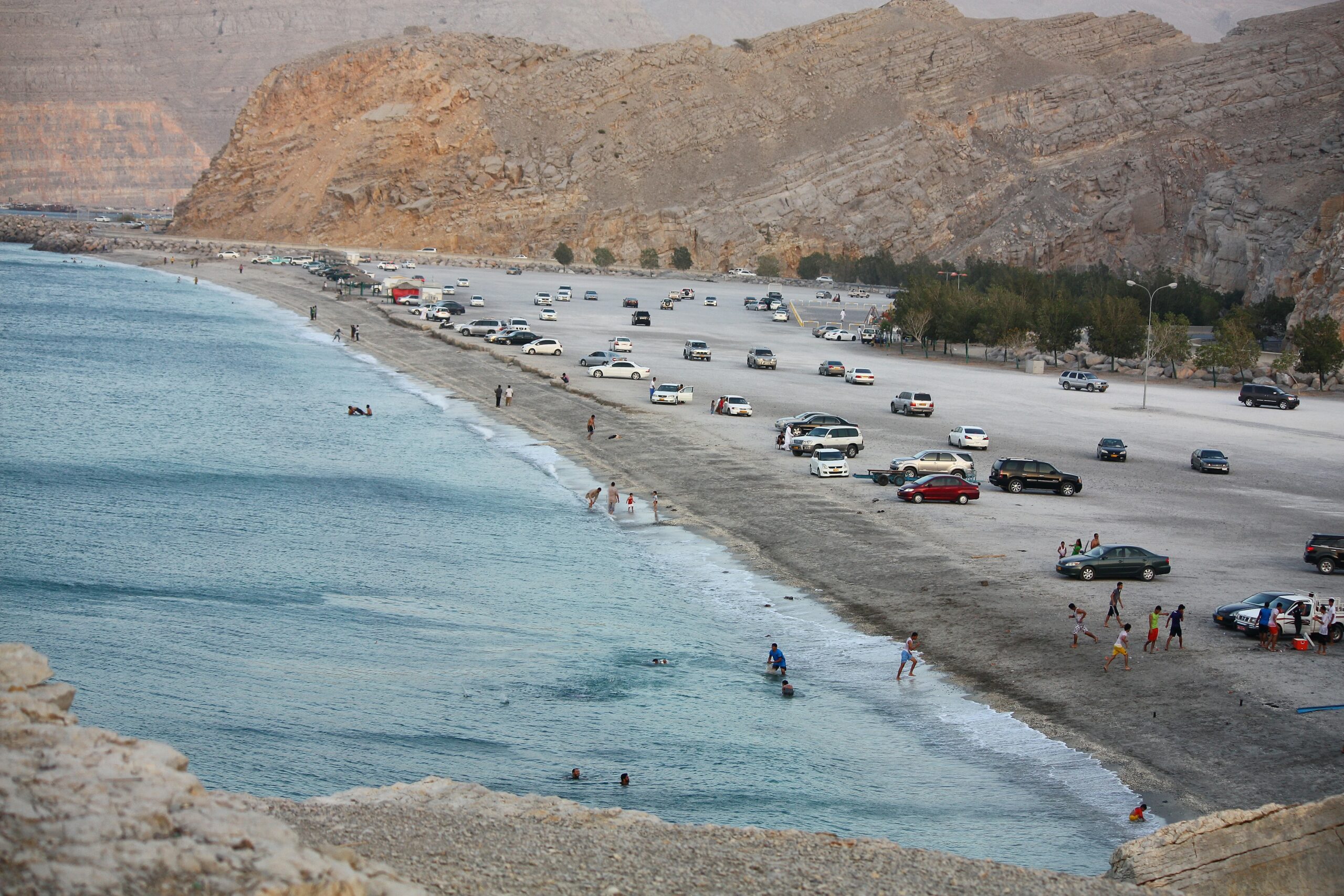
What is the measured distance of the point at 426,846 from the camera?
15.8 meters

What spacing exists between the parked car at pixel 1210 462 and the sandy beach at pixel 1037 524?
650 mm

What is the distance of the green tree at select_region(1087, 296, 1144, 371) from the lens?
293 ft

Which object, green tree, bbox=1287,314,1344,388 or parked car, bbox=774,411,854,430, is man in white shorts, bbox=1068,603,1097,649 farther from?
green tree, bbox=1287,314,1344,388

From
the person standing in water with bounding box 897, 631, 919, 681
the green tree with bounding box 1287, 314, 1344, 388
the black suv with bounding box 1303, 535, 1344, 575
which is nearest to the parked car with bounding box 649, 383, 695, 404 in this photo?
the black suv with bounding box 1303, 535, 1344, 575

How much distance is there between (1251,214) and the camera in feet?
463

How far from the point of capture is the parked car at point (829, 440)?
48.6 m

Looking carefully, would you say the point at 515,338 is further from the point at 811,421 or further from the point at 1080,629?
the point at 1080,629

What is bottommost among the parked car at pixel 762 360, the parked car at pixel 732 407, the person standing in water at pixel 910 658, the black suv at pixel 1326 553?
the person standing in water at pixel 910 658

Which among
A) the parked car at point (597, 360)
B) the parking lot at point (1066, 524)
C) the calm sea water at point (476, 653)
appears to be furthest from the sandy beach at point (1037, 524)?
the calm sea water at point (476, 653)

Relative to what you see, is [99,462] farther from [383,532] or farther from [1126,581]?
[1126,581]

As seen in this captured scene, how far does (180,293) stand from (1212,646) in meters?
127

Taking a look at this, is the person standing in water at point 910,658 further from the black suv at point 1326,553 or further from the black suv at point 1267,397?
the black suv at point 1267,397

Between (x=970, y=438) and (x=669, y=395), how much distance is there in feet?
52.6

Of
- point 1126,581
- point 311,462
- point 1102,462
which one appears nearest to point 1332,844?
point 1126,581
